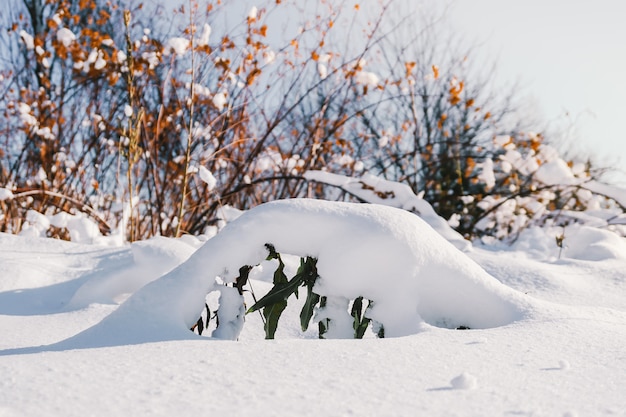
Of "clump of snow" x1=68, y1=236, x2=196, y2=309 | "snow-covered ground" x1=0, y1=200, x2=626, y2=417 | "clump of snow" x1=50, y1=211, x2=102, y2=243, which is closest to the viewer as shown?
"snow-covered ground" x1=0, y1=200, x2=626, y2=417

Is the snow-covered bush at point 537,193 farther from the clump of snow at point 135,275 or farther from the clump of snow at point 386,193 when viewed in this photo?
the clump of snow at point 135,275

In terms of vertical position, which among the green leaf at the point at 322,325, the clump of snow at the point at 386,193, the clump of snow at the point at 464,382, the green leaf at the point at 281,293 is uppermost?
the clump of snow at the point at 386,193

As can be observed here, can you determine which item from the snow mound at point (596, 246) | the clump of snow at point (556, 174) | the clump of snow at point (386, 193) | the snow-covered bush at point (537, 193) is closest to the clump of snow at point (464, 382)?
the clump of snow at point (386, 193)

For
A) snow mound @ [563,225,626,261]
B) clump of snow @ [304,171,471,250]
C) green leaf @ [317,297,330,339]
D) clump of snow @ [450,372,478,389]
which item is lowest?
clump of snow @ [450,372,478,389]

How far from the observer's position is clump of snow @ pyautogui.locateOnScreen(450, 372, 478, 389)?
30.5 inches

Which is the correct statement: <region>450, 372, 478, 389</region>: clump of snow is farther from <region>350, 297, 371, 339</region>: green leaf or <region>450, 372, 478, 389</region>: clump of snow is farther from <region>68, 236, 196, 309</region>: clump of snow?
<region>68, 236, 196, 309</region>: clump of snow

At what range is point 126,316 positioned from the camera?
1.09 metres

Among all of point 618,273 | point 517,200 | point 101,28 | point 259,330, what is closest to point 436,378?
point 259,330

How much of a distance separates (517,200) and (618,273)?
345 cm

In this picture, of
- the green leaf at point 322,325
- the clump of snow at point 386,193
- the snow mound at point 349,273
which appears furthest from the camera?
the clump of snow at point 386,193

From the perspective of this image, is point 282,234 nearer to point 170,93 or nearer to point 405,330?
point 405,330

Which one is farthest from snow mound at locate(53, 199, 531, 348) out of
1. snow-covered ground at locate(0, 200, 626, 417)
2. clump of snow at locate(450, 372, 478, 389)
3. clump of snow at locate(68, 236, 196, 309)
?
clump of snow at locate(68, 236, 196, 309)

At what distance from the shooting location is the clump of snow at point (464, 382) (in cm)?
78

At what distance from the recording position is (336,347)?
0.95 meters
